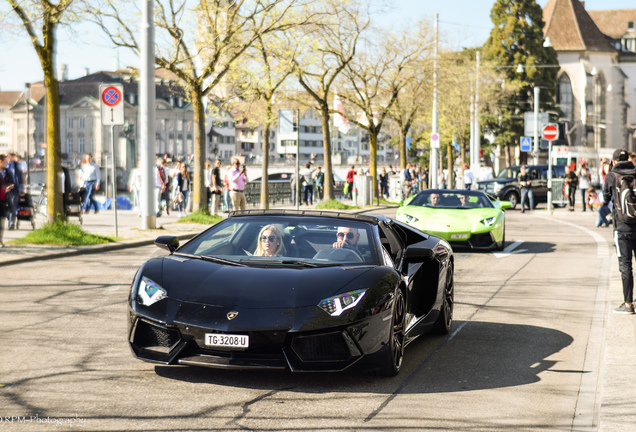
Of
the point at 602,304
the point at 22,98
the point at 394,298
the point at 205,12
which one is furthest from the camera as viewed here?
the point at 22,98

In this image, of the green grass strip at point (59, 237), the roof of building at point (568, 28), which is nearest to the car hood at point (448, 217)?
the green grass strip at point (59, 237)

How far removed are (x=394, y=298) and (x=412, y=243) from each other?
169 cm

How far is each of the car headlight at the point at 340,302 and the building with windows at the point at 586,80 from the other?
10700cm

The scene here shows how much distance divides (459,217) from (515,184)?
83.8 feet

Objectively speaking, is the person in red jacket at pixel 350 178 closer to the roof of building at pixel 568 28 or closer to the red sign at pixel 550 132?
the red sign at pixel 550 132

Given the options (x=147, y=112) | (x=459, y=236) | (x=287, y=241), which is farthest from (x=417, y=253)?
(x=147, y=112)

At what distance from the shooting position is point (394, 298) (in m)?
6.45

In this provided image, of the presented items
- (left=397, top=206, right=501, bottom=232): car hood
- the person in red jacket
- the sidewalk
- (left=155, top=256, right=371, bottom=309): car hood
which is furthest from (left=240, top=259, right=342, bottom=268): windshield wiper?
the person in red jacket

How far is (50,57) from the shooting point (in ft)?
56.6

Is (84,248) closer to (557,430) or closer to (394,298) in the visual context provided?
(394,298)

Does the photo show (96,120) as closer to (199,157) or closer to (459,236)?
(199,157)

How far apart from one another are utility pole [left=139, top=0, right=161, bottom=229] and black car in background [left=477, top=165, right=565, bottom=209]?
24.2 metres


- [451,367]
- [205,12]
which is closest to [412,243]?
[451,367]

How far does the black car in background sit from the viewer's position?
42.2 m
